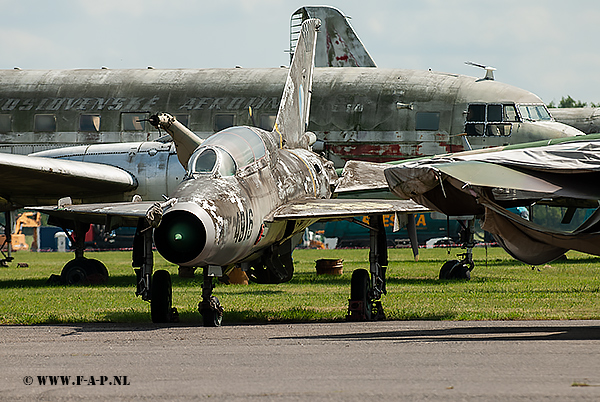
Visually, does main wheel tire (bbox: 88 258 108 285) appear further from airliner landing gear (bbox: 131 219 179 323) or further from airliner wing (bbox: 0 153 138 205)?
airliner landing gear (bbox: 131 219 179 323)

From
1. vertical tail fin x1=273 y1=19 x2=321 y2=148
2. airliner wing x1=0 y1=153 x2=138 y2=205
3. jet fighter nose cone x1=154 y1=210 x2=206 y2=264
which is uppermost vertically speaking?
vertical tail fin x1=273 y1=19 x2=321 y2=148

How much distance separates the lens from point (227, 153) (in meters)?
12.0

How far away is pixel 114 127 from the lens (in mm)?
27828

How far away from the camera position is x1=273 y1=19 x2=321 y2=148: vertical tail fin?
16938 mm

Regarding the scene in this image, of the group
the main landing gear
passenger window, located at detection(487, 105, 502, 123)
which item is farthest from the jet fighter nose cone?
passenger window, located at detection(487, 105, 502, 123)

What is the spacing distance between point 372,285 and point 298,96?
6.38 m

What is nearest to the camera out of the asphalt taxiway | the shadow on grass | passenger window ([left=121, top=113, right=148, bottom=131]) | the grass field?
the asphalt taxiway

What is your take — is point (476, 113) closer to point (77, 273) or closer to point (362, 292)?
point (77, 273)

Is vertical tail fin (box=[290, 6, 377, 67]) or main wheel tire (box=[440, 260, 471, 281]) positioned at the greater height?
vertical tail fin (box=[290, 6, 377, 67])

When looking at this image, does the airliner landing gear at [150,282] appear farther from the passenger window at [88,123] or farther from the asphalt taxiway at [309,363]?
the passenger window at [88,123]

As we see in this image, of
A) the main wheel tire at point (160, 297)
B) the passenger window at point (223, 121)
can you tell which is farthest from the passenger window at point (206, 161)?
the passenger window at point (223, 121)

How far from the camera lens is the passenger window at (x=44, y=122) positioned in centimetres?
2812

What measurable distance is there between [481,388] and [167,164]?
17.4 m

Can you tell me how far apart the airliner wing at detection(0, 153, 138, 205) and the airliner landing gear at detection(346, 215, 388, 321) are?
9568 mm
